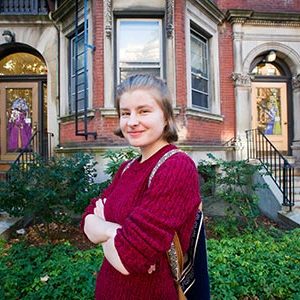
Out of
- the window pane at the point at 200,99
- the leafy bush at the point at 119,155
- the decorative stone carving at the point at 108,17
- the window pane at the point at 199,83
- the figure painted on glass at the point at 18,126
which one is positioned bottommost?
the leafy bush at the point at 119,155

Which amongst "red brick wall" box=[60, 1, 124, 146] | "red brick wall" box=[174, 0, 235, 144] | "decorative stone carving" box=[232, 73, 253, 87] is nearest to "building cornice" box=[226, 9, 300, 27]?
"red brick wall" box=[174, 0, 235, 144]

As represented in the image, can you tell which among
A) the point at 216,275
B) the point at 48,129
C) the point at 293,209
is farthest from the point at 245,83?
the point at 216,275

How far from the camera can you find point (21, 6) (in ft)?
30.0

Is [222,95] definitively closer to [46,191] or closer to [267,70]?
[267,70]

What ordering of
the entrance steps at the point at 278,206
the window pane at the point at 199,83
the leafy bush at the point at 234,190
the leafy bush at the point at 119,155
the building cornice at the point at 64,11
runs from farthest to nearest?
the window pane at the point at 199,83 → the building cornice at the point at 64,11 → the entrance steps at the point at 278,206 → the leafy bush at the point at 119,155 → the leafy bush at the point at 234,190

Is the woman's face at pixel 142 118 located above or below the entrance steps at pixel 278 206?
above

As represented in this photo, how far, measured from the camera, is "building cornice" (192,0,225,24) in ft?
26.9

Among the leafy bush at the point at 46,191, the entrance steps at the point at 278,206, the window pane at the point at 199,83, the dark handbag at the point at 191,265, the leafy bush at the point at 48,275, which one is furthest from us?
the window pane at the point at 199,83

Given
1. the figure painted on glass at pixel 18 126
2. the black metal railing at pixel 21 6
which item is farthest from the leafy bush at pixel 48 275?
the black metal railing at pixel 21 6

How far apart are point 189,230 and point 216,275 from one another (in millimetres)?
2361

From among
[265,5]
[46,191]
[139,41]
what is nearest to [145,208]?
[46,191]

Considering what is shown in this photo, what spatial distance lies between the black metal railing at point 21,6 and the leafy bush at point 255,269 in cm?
820

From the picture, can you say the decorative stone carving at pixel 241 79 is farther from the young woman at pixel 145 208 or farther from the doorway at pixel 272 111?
the young woman at pixel 145 208

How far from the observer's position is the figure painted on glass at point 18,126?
9695mm
